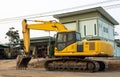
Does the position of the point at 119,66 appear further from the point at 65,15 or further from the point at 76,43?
the point at 65,15

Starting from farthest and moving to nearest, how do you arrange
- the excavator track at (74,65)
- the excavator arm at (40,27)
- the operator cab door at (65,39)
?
the excavator arm at (40,27), the operator cab door at (65,39), the excavator track at (74,65)

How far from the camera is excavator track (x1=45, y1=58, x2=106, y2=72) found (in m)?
24.6

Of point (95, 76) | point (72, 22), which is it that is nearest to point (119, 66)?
point (95, 76)

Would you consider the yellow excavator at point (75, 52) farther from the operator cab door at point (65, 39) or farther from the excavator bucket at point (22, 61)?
the excavator bucket at point (22, 61)

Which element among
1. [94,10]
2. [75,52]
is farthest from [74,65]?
[94,10]

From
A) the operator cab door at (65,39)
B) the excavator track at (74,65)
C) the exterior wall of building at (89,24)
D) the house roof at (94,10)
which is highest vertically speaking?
the house roof at (94,10)

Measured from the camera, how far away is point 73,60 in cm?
2577

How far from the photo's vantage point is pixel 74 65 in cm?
2538

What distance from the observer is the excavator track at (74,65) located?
80.8ft

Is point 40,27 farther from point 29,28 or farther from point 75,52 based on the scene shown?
point 75,52

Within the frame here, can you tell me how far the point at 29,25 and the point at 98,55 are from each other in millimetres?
7887

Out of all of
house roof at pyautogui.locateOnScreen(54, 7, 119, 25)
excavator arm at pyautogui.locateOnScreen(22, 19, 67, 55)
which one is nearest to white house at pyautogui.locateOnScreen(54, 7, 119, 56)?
house roof at pyautogui.locateOnScreen(54, 7, 119, 25)

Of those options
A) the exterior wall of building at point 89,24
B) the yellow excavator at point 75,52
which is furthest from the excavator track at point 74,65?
the exterior wall of building at point 89,24

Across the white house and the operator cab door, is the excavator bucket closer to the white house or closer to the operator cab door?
the operator cab door
